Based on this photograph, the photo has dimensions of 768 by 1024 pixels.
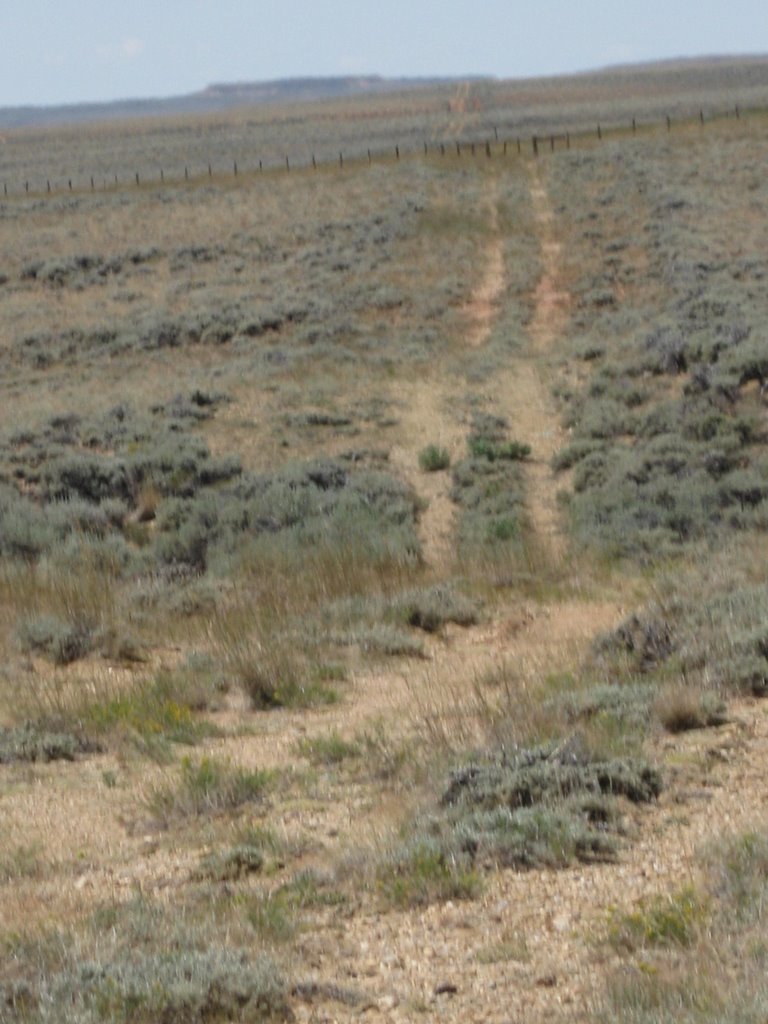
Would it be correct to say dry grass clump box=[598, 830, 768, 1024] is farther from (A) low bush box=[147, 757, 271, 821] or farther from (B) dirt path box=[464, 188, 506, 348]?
(B) dirt path box=[464, 188, 506, 348]

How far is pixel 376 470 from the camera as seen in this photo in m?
17.2

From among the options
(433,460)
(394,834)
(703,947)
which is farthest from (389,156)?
(703,947)

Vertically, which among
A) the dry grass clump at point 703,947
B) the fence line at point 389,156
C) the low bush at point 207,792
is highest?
the fence line at point 389,156

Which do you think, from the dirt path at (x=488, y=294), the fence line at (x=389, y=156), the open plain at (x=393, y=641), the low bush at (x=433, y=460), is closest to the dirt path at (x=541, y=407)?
the open plain at (x=393, y=641)

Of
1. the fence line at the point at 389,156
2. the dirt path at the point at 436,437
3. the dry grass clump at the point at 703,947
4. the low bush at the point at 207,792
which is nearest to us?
the dry grass clump at the point at 703,947

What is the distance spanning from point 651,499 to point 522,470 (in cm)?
295

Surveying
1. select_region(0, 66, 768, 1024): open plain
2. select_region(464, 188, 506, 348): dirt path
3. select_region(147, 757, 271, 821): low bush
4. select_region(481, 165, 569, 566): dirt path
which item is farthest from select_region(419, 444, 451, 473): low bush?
select_region(147, 757, 271, 821): low bush

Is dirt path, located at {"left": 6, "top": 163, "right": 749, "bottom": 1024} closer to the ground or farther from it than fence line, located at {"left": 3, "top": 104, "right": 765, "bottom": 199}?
closer to the ground

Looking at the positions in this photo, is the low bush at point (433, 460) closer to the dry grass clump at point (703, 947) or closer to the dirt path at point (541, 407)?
the dirt path at point (541, 407)

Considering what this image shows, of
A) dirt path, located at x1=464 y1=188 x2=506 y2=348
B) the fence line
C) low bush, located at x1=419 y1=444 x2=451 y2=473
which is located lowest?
low bush, located at x1=419 y1=444 x2=451 y2=473

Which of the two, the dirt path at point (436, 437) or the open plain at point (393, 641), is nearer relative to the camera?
the open plain at point (393, 641)

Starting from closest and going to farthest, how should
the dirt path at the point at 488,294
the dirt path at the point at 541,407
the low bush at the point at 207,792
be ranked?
the low bush at the point at 207,792, the dirt path at the point at 541,407, the dirt path at the point at 488,294

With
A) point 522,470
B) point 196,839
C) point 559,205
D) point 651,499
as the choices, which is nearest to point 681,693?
point 196,839

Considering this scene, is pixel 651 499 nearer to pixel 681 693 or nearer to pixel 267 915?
pixel 681 693
